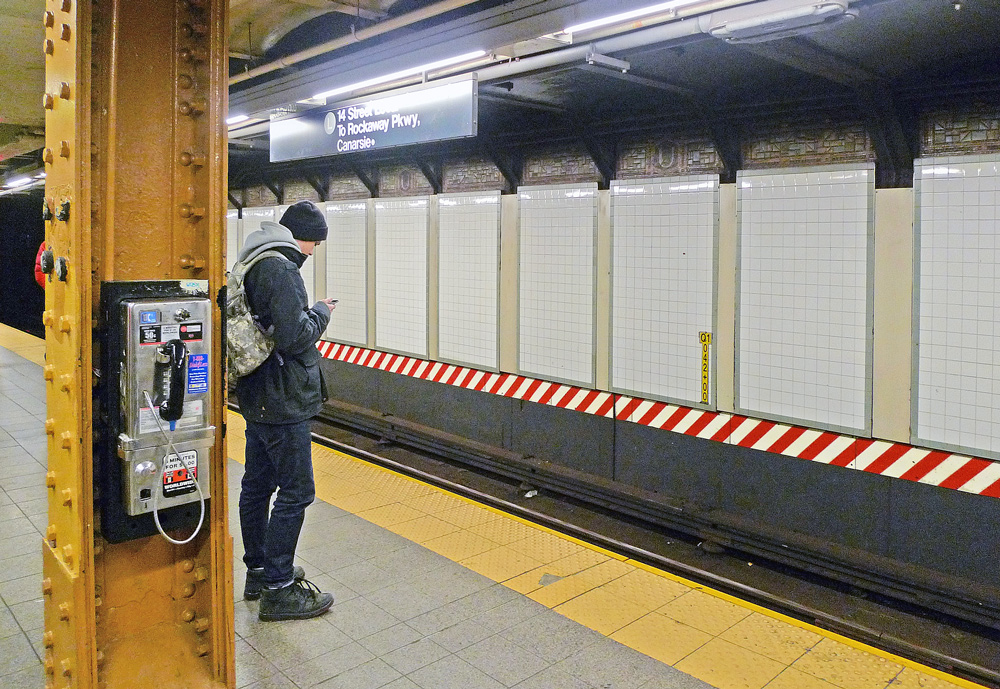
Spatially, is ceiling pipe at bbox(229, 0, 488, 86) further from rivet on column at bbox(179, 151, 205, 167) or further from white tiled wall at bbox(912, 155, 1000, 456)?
white tiled wall at bbox(912, 155, 1000, 456)

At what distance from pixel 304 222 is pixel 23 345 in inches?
540

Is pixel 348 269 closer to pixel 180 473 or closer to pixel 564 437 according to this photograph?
pixel 564 437

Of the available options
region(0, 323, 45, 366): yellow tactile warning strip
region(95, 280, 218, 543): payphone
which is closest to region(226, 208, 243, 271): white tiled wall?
region(0, 323, 45, 366): yellow tactile warning strip

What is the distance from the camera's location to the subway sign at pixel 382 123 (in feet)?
16.3

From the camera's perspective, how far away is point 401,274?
8898mm

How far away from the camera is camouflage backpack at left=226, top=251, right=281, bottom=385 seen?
377 cm

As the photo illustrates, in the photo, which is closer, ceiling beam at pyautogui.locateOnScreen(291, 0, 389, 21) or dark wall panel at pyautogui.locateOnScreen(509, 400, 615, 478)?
ceiling beam at pyautogui.locateOnScreen(291, 0, 389, 21)

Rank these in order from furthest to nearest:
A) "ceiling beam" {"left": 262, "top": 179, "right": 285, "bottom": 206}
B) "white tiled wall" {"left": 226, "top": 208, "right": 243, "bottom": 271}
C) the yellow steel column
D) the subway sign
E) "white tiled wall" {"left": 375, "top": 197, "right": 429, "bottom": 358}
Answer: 1. "white tiled wall" {"left": 226, "top": 208, "right": 243, "bottom": 271}
2. "ceiling beam" {"left": 262, "top": 179, "right": 285, "bottom": 206}
3. "white tiled wall" {"left": 375, "top": 197, "right": 429, "bottom": 358}
4. the subway sign
5. the yellow steel column

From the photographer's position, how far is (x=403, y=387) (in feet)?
29.6

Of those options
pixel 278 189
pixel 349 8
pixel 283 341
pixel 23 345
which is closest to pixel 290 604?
pixel 283 341

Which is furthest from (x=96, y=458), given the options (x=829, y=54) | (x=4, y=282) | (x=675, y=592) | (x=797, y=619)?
(x=4, y=282)

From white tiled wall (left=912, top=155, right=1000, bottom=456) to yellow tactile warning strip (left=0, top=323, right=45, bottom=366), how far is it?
1275 cm

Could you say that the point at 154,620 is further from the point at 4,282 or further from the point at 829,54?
the point at 4,282

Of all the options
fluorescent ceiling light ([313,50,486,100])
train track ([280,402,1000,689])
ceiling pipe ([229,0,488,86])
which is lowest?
train track ([280,402,1000,689])
